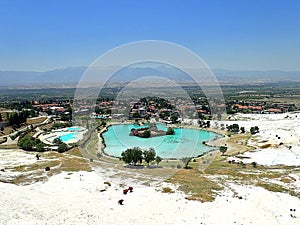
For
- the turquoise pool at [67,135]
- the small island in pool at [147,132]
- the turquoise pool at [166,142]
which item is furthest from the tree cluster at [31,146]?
the small island in pool at [147,132]

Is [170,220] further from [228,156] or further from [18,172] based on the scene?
[228,156]

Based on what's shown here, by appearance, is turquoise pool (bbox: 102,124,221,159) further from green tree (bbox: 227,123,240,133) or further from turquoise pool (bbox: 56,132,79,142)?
turquoise pool (bbox: 56,132,79,142)

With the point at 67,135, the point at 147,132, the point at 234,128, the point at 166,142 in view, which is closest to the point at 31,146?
the point at 67,135

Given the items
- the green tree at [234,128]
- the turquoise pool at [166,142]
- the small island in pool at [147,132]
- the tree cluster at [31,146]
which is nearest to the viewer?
the tree cluster at [31,146]

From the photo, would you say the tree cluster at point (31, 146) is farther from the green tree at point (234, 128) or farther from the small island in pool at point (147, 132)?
the green tree at point (234, 128)

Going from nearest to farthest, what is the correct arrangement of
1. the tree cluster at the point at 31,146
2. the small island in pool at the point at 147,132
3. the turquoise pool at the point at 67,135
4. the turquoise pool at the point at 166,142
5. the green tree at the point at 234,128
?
the tree cluster at the point at 31,146 < the turquoise pool at the point at 166,142 < the small island in pool at the point at 147,132 < the turquoise pool at the point at 67,135 < the green tree at the point at 234,128

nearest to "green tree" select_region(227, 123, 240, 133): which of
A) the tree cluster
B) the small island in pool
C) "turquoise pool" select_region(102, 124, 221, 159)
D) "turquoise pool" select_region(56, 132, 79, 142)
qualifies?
"turquoise pool" select_region(102, 124, 221, 159)

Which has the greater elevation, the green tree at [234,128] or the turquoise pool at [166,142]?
the green tree at [234,128]

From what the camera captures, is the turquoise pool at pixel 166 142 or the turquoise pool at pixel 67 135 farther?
the turquoise pool at pixel 67 135

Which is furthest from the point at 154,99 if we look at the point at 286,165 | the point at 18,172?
the point at 18,172
